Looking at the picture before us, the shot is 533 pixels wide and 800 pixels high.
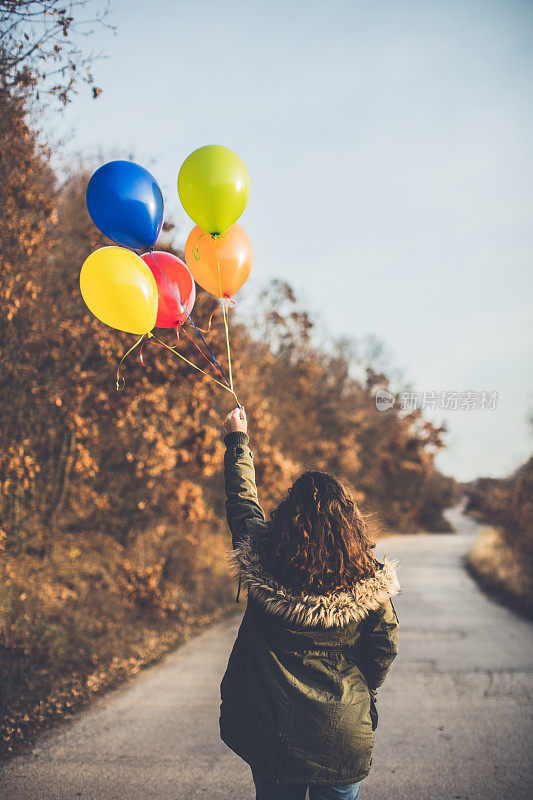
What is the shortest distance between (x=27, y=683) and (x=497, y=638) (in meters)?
6.28

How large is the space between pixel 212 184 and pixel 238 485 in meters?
2.08

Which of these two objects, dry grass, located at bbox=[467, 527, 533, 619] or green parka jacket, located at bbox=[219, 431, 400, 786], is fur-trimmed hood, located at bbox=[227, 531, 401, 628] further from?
dry grass, located at bbox=[467, 527, 533, 619]

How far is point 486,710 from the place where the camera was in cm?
470

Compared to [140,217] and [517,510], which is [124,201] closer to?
[140,217]

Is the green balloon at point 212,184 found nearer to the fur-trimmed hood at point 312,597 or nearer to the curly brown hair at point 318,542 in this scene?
the curly brown hair at point 318,542

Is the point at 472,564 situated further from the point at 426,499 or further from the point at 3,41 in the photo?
the point at 426,499

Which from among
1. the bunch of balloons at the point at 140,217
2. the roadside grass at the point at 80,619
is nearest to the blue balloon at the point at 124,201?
the bunch of balloons at the point at 140,217

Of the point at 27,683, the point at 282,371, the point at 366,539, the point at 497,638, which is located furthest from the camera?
the point at 282,371

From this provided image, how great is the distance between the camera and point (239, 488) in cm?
217

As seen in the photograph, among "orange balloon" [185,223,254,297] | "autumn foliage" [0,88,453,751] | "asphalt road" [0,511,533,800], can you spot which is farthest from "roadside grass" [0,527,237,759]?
"orange balloon" [185,223,254,297]

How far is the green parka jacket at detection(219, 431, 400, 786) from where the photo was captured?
69.7 inches

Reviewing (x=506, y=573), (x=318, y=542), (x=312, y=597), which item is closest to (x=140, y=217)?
(x=318, y=542)

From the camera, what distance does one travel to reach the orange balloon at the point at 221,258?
12.1 feet

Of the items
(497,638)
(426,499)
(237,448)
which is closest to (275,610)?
(237,448)
